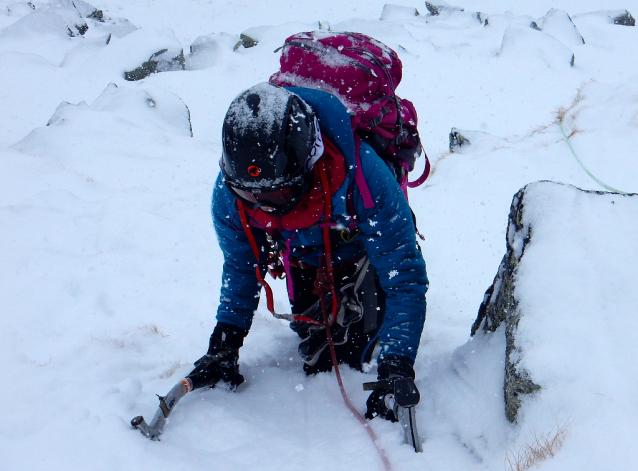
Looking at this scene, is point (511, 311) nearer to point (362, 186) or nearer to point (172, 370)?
point (362, 186)

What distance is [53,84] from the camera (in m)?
17.4

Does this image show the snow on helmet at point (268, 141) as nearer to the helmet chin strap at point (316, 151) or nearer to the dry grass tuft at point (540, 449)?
the helmet chin strap at point (316, 151)

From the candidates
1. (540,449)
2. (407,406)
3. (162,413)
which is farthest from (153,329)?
(540,449)

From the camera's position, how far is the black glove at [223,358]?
2732 millimetres

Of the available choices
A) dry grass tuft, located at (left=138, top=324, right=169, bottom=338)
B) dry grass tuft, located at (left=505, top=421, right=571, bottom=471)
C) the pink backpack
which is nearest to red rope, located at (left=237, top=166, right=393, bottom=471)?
the pink backpack

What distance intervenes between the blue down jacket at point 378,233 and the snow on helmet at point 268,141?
0.60 ft

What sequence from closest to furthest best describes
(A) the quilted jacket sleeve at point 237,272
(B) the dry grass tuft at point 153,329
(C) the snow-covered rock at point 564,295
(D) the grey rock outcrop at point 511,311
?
(C) the snow-covered rock at point 564,295 < (D) the grey rock outcrop at point 511,311 < (A) the quilted jacket sleeve at point 237,272 < (B) the dry grass tuft at point 153,329

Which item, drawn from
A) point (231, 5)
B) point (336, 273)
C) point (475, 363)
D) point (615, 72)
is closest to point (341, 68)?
point (336, 273)

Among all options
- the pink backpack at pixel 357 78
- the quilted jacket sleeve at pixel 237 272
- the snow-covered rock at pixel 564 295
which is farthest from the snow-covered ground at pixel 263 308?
the pink backpack at pixel 357 78

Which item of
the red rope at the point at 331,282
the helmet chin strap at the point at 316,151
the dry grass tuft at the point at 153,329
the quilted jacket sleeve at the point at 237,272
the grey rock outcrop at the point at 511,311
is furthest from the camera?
the dry grass tuft at the point at 153,329

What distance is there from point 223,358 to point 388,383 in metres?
1.06

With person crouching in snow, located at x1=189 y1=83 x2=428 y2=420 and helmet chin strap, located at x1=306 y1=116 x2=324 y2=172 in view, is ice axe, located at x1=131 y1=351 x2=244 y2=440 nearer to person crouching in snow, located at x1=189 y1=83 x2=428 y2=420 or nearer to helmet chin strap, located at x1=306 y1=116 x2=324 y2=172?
person crouching in snow, located at x1=189 y1=83 x2=428 y2=420

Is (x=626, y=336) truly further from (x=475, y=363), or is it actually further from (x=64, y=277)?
(x=64, y=277)

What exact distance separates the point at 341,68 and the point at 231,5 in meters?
33.2
